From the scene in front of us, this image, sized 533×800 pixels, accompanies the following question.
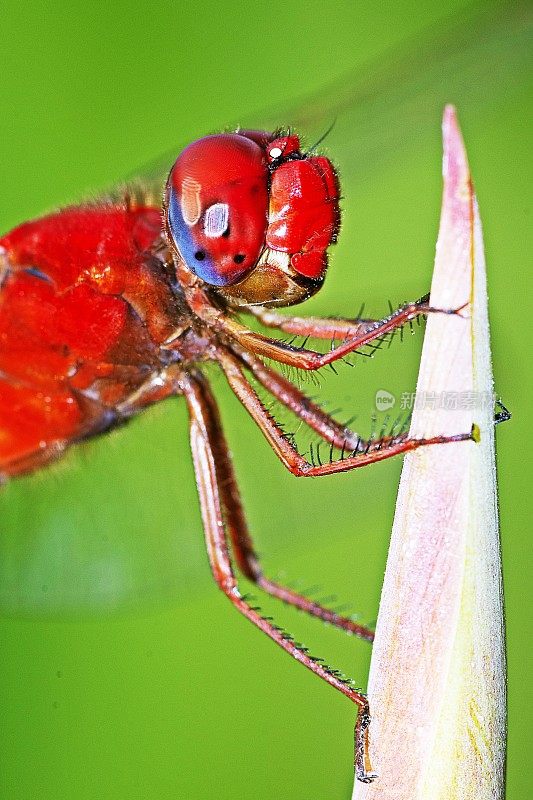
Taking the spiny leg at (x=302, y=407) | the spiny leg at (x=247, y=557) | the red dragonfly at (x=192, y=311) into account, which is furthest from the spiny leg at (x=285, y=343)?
the spiny leg at (x=247, y=557)

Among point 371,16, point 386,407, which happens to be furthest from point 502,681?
point 371,16

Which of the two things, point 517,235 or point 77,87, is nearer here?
point 517,235

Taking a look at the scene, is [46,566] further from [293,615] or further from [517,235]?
[517,235]

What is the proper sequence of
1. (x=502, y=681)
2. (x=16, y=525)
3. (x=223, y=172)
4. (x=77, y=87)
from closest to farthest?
(x=502, y=681)
(x=223, y=172)
(x=16, y=525)
(x=77, y=87)

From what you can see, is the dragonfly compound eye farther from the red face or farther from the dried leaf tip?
the dried leaf tip

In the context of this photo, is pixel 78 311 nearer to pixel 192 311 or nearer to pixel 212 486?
pixel 192 311

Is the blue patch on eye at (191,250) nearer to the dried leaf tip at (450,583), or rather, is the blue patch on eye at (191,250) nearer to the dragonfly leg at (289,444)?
the dragonfly leg at (289,444)

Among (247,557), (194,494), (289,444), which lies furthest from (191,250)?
(194,494)
